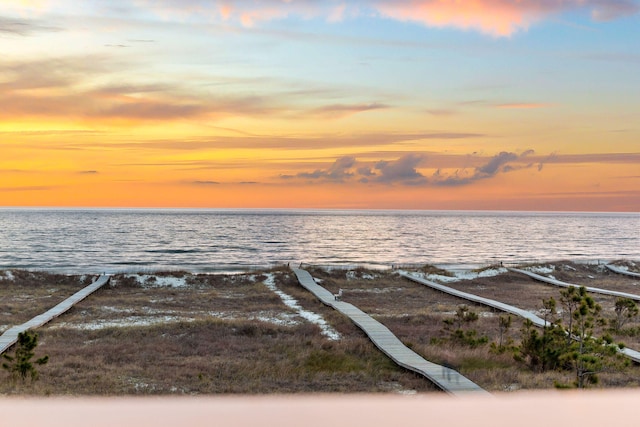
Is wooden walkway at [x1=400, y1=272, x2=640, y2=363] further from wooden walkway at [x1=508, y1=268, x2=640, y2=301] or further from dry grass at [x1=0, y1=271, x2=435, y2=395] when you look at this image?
dry grass at [x1=0, y1=271, x2=435, y2=395]

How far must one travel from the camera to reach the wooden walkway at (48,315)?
12938 mm

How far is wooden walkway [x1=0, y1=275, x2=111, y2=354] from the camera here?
42.4 feet

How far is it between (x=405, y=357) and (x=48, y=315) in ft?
35.6

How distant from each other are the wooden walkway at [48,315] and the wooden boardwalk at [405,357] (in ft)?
22.8

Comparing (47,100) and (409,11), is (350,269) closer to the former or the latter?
(47,100)

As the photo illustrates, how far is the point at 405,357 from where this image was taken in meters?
11.2

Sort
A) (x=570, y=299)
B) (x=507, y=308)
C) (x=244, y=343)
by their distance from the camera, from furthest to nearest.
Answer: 1. (x=507, y=308)
2. (x=244, y=343)
3. (x=570, y=299)

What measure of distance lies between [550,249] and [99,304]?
56.7 metres

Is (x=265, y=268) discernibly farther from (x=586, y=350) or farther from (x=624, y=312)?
(x=586, y=350)

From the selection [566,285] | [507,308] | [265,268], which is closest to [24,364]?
[507,308]

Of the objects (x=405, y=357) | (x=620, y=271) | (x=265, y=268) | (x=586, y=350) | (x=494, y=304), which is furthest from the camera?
(x=265, y=268)

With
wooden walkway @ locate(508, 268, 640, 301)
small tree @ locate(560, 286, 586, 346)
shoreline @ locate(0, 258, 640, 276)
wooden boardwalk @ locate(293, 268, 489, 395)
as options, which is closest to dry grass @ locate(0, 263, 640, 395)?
wooden boardwalk @ locate(293, 268, 489, 395)

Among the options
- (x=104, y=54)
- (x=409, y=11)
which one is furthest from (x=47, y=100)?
(x=409, y=11)

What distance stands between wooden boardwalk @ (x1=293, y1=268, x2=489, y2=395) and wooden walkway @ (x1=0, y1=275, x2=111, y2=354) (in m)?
6.94
